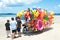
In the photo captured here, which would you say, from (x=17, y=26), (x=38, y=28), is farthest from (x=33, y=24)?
(x=17, y=26)

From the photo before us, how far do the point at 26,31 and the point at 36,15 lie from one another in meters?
1.81

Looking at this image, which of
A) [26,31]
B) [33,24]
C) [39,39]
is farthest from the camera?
[26,31]

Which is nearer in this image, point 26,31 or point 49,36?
point 49,36

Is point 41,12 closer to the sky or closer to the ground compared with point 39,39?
closer to the sky

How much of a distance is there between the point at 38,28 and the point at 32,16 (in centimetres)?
109

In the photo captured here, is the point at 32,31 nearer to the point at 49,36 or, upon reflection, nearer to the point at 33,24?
the point at 33,24

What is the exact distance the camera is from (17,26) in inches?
583

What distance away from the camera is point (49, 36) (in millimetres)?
15031

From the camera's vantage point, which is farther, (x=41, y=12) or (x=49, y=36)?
(x=41, y=12)

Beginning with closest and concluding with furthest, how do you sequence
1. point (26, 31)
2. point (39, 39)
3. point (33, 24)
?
point (39, 39)
point (33, 24)
point (26, 31)

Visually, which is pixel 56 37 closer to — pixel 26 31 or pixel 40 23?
pixel 40 23

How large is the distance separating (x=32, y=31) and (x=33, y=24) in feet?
2.97

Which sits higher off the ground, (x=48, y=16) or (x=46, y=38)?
(x=48, y=16)

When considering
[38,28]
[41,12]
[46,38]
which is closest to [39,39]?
[46,38]
